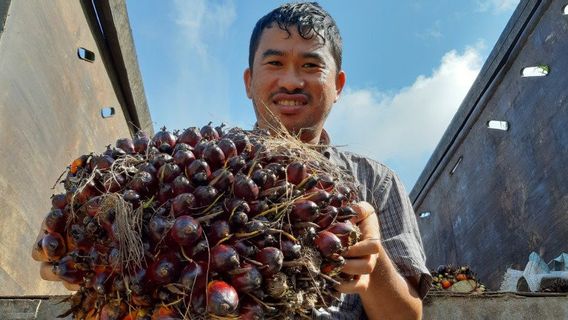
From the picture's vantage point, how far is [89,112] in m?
5.57

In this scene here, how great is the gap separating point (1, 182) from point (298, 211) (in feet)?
10.0

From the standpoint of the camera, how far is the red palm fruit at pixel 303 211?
1055 mm

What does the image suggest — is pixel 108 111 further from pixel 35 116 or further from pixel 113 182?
pixel 113 182

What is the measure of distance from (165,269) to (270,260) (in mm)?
183

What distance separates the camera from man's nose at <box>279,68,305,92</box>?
169cm

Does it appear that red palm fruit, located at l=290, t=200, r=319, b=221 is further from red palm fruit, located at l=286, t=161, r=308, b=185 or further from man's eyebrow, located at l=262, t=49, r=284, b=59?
man's eyebrow, located at l=262, t=49, r=284, b=59

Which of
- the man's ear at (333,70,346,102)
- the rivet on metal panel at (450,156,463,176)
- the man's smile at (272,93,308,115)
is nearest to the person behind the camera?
the man's smile at (272,93,308,115)

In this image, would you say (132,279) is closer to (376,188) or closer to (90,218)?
(90,218)

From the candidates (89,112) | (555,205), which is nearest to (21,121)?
(89,112)

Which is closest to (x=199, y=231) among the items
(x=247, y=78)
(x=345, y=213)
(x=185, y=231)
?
(x=185, y=231)

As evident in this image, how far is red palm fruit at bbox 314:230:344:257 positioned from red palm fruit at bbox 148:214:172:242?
11.5 inches

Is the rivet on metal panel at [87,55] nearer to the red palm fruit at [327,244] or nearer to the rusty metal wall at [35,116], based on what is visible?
the rusty metal wall at [35,116]

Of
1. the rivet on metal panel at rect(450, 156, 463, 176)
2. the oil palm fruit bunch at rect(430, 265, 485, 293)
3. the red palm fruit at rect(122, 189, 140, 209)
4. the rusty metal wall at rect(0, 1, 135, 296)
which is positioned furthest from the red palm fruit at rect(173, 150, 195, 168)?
the rivet on metal panel at rect(450, 156, 463, 176)

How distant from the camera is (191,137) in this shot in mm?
1174
